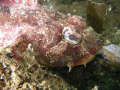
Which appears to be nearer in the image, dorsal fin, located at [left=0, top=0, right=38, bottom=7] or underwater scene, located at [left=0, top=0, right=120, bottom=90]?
underwater scene, located at [left=0, top=0, right=120, bottom=90]

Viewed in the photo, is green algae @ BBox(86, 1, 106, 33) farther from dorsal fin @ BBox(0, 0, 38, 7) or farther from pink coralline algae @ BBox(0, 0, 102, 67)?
dorsal fin @ BBox(0, 0, 38, 7)

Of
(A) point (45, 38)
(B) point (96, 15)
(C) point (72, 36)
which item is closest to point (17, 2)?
(A) point (45, 38)

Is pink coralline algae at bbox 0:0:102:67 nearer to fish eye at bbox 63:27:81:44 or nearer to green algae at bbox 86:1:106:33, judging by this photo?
fish eye at bbox 63:27:81:44

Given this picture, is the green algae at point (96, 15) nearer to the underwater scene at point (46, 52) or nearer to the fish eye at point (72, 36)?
the underwater scene at point (46, 52)

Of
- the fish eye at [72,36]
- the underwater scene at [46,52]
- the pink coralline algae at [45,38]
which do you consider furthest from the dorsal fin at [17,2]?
the fish eye at [72,36]

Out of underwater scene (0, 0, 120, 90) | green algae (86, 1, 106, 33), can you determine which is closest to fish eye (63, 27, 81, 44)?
underwater scene (0, 0, 120, 90)

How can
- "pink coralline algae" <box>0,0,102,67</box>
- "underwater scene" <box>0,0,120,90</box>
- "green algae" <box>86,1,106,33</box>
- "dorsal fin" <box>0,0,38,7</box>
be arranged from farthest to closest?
"green algae" <box>86,1,106,33</box>
"dorsal fin" <box>0,0,38,7</box>
"pink coralline algae" <box>0,0,102,67</box>
"underwater scene" <box>0,0,120,90</box>

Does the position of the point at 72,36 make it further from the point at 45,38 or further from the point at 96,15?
the point at 96,15

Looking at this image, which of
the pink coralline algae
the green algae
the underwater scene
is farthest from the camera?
the green algae

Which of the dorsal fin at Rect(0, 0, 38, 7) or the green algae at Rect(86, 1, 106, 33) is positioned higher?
the dorsal fin at Rect(0, 0, 38, 7)
